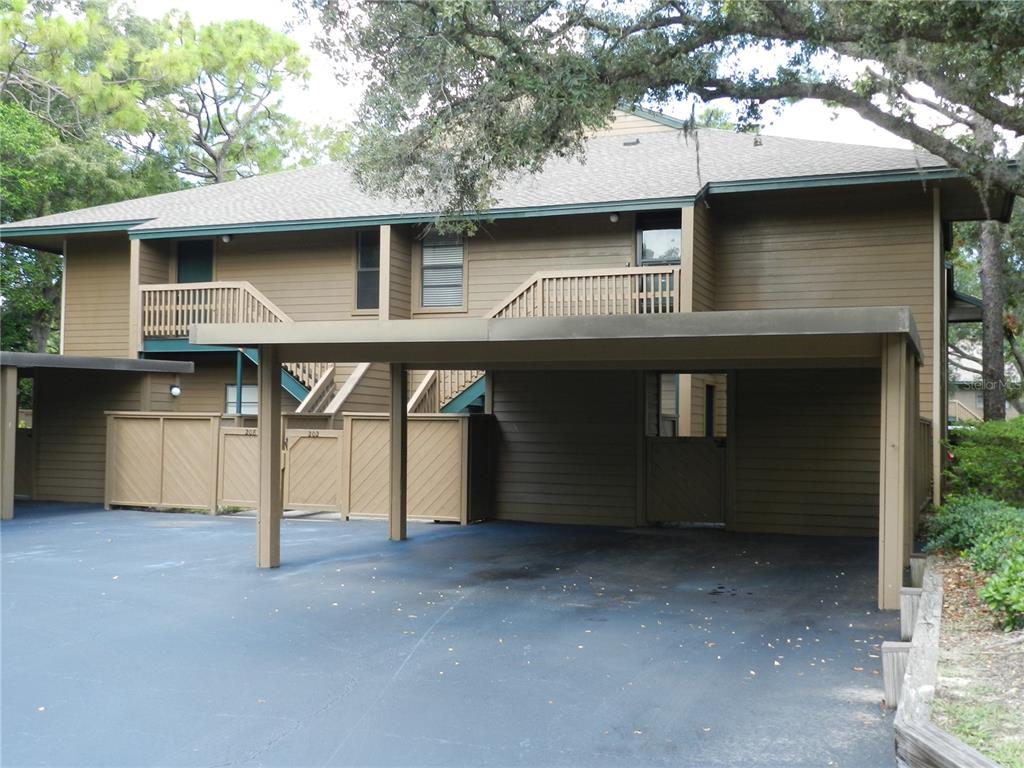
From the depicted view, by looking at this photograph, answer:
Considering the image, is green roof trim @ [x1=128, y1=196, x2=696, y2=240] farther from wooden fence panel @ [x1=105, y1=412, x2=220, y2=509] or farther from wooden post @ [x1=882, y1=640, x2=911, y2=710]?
wooden post @ [x1=882, y1=640, x2=911, y2=710]

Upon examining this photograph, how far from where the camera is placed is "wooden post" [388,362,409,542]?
1305 centimetres

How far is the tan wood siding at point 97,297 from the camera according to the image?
19.3m

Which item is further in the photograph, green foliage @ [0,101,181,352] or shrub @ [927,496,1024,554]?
green foliage @ [0,101,181,352]

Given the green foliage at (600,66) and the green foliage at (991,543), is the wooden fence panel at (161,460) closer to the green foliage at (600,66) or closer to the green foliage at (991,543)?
the green foliage at (600,66)

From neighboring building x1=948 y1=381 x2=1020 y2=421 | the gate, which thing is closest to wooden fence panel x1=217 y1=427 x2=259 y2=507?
the gate

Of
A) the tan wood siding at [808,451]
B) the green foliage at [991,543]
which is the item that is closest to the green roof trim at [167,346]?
the tan wood siding at [808,451]

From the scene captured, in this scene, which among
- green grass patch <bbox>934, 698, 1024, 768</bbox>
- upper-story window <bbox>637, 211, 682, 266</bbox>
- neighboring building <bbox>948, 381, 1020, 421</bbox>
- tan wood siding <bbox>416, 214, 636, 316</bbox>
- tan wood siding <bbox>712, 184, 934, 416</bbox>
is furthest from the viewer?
neighboring building <bbox>948, 381, 1020, 421</bbox>

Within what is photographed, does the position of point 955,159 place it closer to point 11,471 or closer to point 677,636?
point 677,636

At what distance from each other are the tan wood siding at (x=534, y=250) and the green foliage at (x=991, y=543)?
701cm

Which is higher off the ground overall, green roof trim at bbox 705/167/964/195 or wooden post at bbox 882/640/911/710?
green roof trim at bbox 705/167/964/195

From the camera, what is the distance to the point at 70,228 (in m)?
18.8

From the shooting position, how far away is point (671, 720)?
5.41 meters

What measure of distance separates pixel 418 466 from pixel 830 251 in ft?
24.3

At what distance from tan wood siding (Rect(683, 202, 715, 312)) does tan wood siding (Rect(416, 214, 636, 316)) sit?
1.46 m
